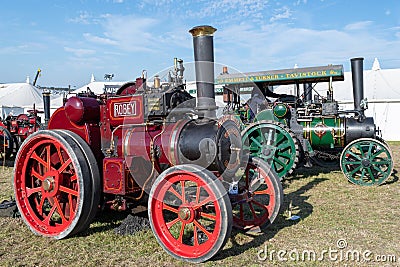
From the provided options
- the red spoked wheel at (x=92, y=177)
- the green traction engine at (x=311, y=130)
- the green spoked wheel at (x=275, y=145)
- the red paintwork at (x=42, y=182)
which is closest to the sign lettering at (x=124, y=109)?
the red spoked wheel at (x=92, y=177)

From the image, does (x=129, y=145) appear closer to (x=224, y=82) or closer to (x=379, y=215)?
(x=379, y=215)

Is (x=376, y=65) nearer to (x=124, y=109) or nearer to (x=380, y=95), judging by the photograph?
(x=380, y=95)

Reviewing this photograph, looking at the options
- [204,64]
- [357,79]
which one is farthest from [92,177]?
[357,79]

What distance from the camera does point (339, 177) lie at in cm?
639

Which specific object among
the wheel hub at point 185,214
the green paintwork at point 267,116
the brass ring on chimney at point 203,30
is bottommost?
the wheel hub at point 185,214

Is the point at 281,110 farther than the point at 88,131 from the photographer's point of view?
Yes

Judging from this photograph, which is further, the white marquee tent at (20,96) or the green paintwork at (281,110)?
the white marquee tent at (20,96)

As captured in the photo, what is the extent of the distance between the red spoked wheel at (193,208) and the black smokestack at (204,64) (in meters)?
0.74

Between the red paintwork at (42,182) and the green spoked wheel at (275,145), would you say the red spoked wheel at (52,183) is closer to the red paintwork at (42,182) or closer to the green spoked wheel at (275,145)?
the red paintwork at (42,182)

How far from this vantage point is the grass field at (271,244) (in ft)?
9.64

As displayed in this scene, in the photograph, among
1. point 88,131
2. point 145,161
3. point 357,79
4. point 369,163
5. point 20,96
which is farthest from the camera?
point 20,96

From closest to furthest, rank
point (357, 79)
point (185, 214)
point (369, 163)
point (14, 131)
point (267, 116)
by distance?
point (185, 214), point (369, 163), point (267, 116), point (357, 79), point (14, 131)

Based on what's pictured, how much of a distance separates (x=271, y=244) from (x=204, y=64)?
1.64 metres

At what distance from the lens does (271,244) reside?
3.24 meters
